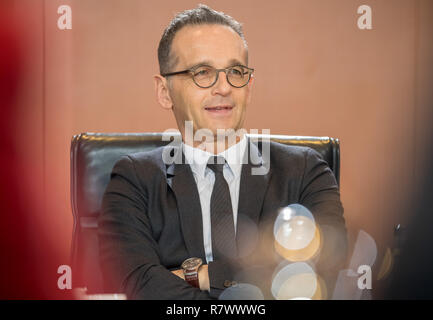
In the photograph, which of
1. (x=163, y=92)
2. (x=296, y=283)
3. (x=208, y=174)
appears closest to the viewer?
(x=296, y=283)

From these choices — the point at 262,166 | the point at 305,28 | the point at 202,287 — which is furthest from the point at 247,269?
the point at 305,28

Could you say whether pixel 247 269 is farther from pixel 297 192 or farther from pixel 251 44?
pixel 251 44

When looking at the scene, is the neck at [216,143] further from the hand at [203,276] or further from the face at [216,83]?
the hand at [203,276]

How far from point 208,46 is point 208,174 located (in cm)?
44

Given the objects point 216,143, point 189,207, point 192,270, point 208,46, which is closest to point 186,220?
point 189,207

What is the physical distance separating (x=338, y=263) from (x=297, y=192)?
27cm

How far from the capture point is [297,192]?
4.97 feet

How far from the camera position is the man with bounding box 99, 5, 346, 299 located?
1377mm

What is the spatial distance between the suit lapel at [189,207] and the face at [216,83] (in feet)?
0.60

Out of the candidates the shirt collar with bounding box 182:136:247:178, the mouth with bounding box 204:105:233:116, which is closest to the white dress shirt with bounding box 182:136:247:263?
the shirt collar with bounding box 182:136:247:178

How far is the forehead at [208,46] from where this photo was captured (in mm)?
1479

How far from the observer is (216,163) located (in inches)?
59.6

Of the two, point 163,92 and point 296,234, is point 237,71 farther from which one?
point 296,234

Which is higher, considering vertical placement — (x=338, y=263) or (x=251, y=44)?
(x=251, y=44)
